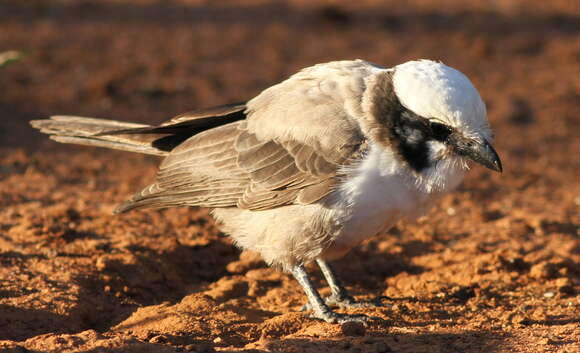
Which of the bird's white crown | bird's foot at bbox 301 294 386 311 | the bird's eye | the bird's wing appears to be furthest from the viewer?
bird's foot at bbox 301 294 386 311

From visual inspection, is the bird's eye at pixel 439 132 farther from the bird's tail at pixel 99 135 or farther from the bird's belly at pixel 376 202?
the bird's tail at pixel 99 135

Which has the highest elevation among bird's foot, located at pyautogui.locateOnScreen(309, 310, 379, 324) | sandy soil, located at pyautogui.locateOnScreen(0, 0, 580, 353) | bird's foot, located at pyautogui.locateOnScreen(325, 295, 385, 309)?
sandy soil, located at pyautogui.locateOnScreen(0, 0, 580, 353)

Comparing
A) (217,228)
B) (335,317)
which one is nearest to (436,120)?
(335,317)

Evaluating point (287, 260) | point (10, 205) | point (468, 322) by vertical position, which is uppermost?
point (10, 205)

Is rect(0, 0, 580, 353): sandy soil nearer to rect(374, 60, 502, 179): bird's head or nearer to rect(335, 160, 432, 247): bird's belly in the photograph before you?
rect(335, 160, 432, 247): bird's belly

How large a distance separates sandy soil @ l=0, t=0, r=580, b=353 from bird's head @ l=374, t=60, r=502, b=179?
3.79 feet

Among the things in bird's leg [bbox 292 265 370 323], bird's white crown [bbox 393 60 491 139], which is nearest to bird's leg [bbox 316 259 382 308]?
bird's leg [bbox 292 265 370 323]

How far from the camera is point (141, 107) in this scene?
397 inches

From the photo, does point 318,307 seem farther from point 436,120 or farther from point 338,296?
point 436,120

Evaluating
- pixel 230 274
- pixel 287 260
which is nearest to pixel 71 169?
pixel 230 274

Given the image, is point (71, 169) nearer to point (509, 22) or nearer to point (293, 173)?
point (293, 173)

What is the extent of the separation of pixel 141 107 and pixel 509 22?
7068mm

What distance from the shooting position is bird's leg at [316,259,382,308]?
6.02 metres

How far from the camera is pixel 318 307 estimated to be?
5.76 m
